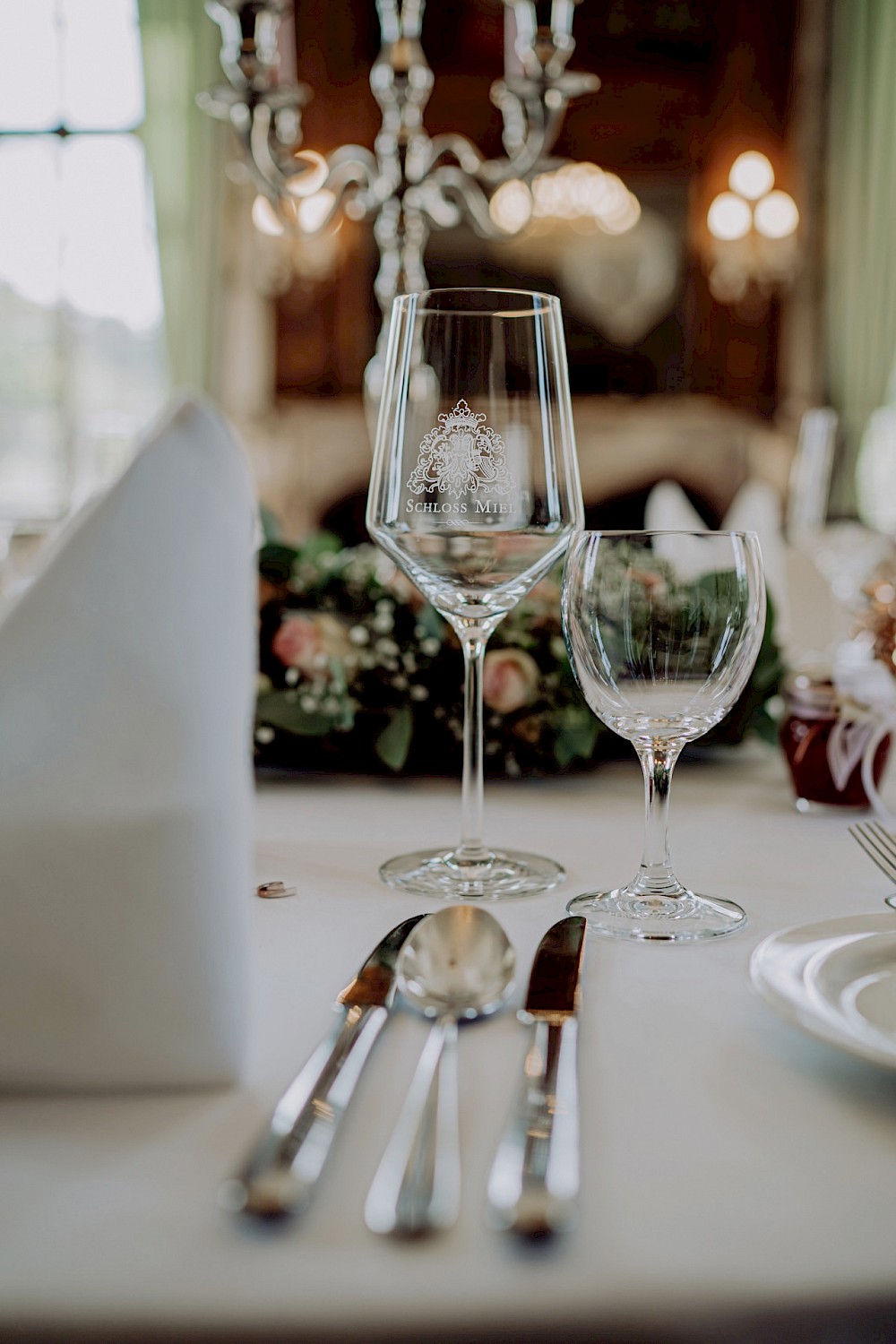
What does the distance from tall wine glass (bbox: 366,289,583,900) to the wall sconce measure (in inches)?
217

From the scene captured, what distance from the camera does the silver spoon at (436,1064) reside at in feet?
1.19

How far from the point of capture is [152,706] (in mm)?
465

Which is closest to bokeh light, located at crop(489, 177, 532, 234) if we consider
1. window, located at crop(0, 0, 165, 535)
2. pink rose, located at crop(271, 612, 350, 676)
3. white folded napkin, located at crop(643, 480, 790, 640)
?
window, located at crop(0, 0, 165, 535)

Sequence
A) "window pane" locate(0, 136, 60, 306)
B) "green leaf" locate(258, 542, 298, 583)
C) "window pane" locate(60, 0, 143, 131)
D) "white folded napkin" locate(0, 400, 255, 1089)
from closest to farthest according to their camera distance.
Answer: "white folded napkin" locate(0, 400, 255, 1089), "green leaf" locate(258, 542, 298, 583), "window pane" locate(60, 0, 143, 131), "window pane" locate(0, 136, 60, 306)

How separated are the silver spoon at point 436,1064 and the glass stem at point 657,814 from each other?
6.8 inches

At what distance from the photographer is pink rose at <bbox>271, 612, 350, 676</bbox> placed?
1.02 meters

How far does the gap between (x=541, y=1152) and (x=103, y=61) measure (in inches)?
268

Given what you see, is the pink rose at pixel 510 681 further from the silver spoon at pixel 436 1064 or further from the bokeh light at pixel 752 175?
the bokeh light at pixel 752 175

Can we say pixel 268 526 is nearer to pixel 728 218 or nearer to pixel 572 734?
pixel 572 734

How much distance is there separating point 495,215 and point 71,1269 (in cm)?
609

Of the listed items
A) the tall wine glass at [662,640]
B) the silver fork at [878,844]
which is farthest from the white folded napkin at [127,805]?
the silver fork at [878,844]

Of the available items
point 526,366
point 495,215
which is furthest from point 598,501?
point 526,366

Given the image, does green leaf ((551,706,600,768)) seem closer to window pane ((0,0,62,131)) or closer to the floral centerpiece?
the floral centerpiece

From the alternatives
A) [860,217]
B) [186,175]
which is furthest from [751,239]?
[186,175]
